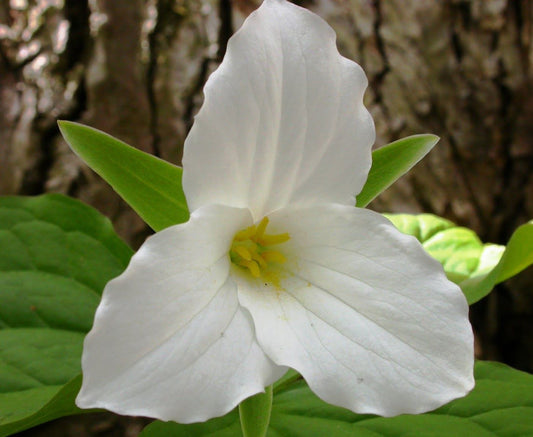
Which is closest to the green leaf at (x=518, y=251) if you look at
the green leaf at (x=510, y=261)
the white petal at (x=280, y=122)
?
the green leaf at (x=510, y=261)

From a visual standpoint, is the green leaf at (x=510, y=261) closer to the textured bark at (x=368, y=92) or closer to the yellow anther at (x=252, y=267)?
the yellow anther at (x=252, y=267)

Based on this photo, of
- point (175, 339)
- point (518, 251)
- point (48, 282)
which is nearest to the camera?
point (175, 339)

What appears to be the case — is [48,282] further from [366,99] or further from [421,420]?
[366,99]

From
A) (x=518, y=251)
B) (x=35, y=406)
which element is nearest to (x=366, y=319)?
(x=518, y=251)

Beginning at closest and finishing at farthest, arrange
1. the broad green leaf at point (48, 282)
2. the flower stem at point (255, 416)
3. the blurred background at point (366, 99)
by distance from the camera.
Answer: the flower stem at point (255, 416) → the broad green leaf at point (48, 282) → the blurred background at point (366, 99)

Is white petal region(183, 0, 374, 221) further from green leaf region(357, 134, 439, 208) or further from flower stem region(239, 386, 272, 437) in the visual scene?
flower stem region(239, 386, 272, 437)

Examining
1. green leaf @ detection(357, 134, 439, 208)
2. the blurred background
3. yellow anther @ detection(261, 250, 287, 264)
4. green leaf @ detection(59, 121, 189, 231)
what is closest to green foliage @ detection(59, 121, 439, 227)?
green leaf @ detection(59, 121, 189, 231)
